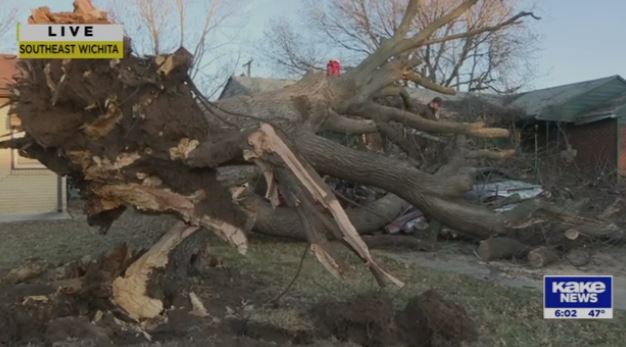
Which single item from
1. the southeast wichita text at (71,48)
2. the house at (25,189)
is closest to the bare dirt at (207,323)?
the southeast wichita text at (71,48)

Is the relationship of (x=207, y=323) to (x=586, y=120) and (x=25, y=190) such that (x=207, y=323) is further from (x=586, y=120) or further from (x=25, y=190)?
(x=586, y=120)

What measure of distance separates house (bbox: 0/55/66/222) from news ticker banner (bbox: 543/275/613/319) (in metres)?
14.4

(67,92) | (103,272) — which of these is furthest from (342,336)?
(67,92)

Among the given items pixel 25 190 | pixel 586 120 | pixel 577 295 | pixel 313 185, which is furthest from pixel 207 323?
pixel 586 120

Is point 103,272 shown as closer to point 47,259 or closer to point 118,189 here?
point 118,189

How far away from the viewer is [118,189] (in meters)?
5.65

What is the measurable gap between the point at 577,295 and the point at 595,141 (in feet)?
55.0

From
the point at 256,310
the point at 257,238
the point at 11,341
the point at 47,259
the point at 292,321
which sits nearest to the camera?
the point at 11,341

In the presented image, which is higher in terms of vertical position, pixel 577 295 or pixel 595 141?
pixel 595 141

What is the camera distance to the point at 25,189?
664 inches

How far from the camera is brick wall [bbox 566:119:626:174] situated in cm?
1856

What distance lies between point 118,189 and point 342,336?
2.29 metres

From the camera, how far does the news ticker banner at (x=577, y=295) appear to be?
389 cm

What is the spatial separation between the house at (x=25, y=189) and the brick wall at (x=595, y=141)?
1385 centimetres
